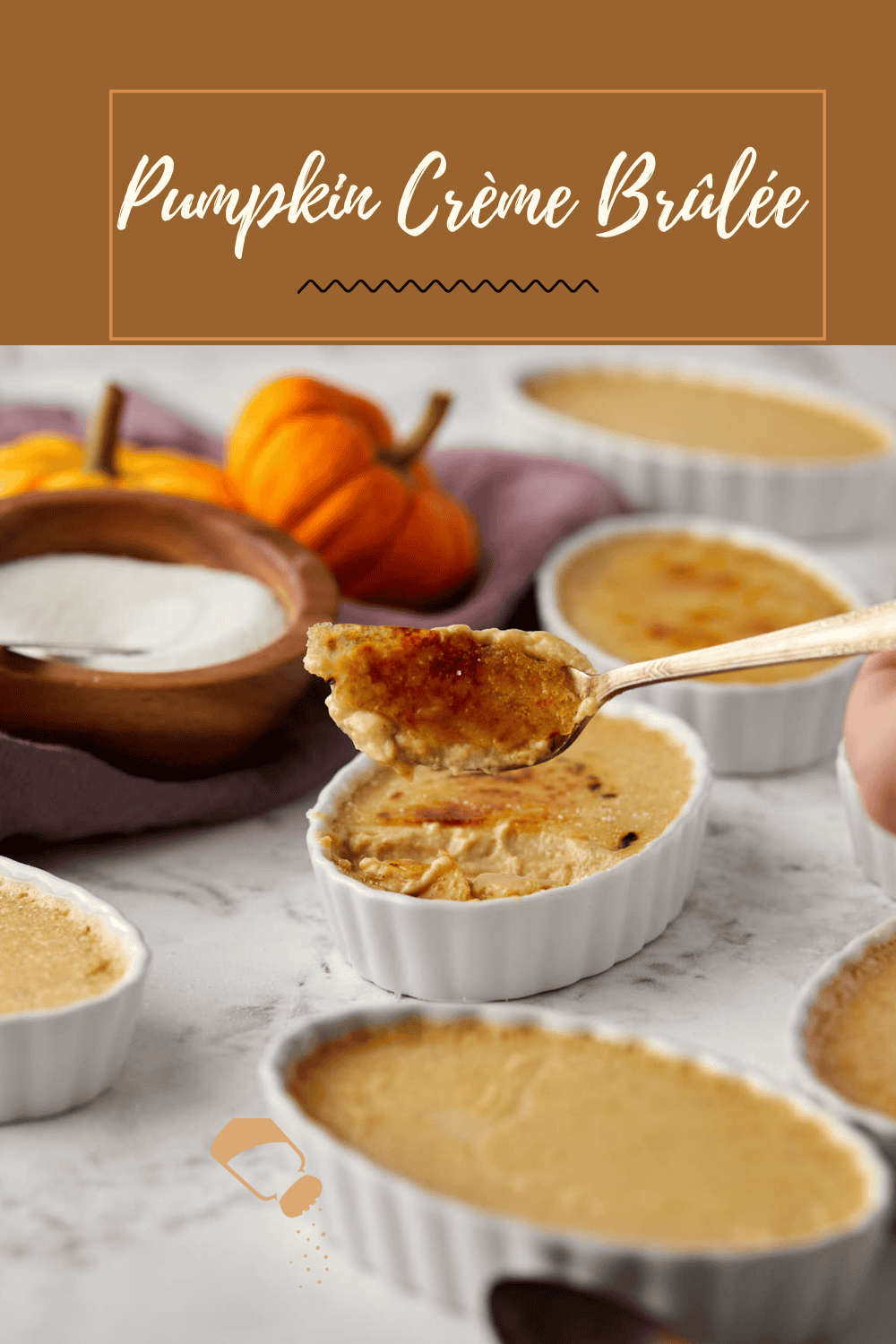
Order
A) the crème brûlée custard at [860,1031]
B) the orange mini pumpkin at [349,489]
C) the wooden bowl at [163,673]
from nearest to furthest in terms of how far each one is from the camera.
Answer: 1. the crème brûlée custard at [860,1031]
2. the wooden bowl at [163,673]
3. the orange mini pumpkin at [349,489]

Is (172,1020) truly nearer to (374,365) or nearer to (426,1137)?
(426,1137)

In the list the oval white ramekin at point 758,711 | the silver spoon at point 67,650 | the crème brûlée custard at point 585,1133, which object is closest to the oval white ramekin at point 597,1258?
the crème brûlée custard at point 585,1133

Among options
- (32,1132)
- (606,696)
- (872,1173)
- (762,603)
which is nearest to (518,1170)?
(872,1173)

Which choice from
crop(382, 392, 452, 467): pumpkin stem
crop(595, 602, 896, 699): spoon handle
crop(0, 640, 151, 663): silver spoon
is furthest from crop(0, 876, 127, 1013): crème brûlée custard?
crop(382, 392, 452, 467): pumpkin stem

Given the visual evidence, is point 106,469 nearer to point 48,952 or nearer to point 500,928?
point 48,952

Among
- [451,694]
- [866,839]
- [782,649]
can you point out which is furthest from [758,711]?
[451,694]

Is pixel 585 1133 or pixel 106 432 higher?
pixel 106 432

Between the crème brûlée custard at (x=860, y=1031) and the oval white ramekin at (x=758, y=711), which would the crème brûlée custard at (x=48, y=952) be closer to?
the crème brûlée custard at (x=860, y=1031)
